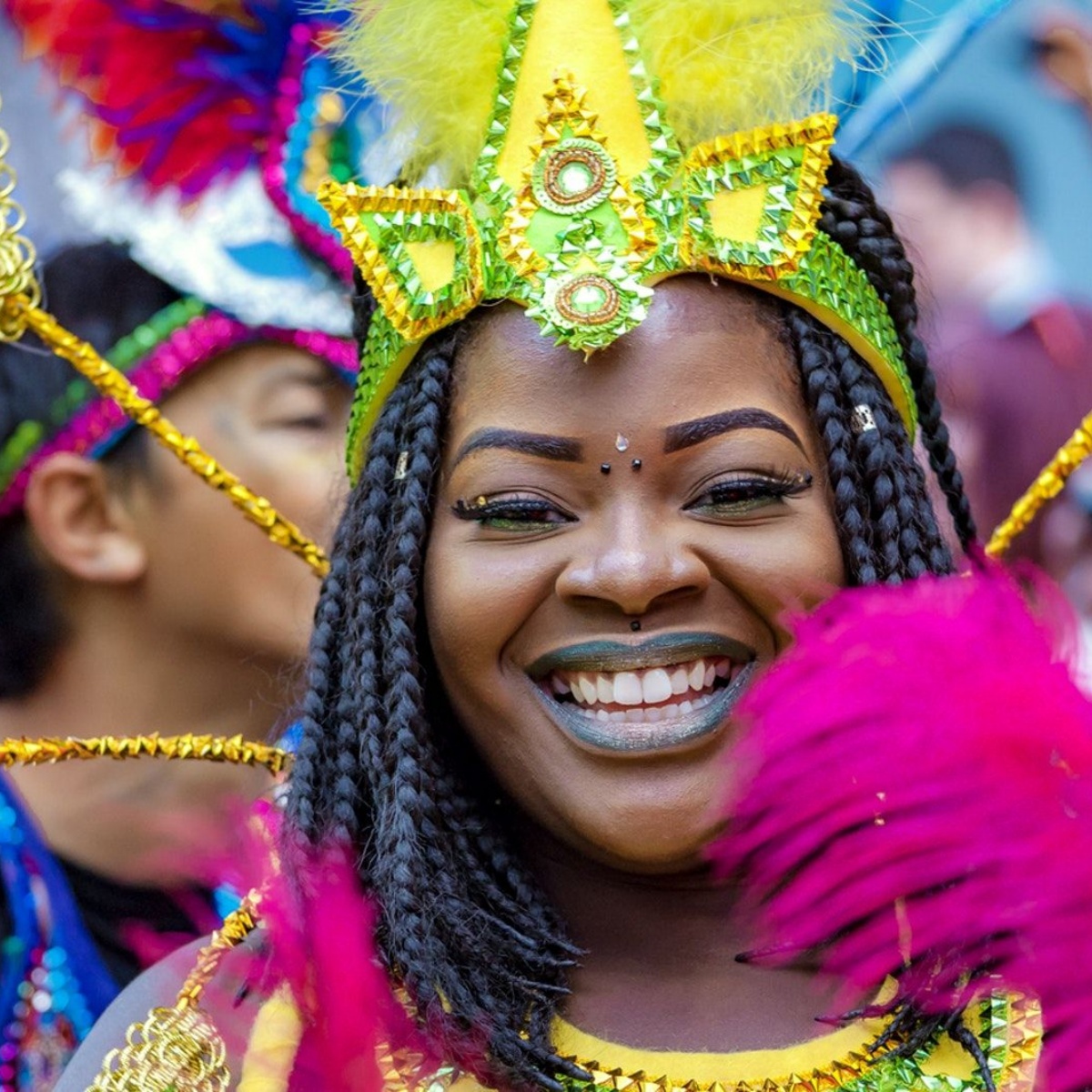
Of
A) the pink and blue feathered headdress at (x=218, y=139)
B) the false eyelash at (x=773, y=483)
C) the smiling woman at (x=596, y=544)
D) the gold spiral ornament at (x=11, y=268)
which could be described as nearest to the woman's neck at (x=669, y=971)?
the smiling woman at (x=596, y=544)

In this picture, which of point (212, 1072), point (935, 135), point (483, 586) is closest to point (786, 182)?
point (483, 586)

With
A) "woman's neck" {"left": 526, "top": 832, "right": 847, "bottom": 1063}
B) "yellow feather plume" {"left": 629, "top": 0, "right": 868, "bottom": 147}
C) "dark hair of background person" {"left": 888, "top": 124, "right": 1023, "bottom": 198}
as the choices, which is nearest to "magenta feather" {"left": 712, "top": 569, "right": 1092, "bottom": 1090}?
"woman's neck" {"left": 526, "top": 832, "right": 847, "bottom": 1063}

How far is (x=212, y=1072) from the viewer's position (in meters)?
2.55

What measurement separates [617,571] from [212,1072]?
0.82 metres

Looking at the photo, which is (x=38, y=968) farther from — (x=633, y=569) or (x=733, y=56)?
(x=733, y=56)

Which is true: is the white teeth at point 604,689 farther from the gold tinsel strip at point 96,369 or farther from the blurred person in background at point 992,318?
the blurred person in background at point 992,318

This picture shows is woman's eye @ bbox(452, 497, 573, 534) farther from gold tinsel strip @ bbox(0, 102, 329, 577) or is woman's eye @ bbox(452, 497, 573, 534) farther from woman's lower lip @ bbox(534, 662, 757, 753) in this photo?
gold tinsel strip @ bbox(0, 102, 329, 577)

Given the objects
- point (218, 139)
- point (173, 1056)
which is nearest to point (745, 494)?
point (173, 1056)

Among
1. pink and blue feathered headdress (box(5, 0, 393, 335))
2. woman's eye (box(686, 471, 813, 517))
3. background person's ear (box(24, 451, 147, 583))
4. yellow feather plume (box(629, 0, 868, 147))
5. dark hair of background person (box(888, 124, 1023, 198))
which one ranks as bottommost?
woman's eye (box(686, 471, 813, 517))

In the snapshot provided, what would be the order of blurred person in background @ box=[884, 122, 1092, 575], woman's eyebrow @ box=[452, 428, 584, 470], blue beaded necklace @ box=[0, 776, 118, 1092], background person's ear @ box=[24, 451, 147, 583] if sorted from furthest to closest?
blurred person in background @ box=[884, 122, 1092, 575]
background person's ear @ box=[24, 451, 147, 583]
blue beaded necklace @ box=[0, 776, 118, 1092]
woman's eyebrow @ box=[452, 428, 584, 470]

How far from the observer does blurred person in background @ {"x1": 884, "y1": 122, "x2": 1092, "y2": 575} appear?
168 inches

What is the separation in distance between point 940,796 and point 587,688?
492 mm

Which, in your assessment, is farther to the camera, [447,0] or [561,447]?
[447,0]

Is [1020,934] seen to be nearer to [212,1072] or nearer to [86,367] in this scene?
[212,1072]
